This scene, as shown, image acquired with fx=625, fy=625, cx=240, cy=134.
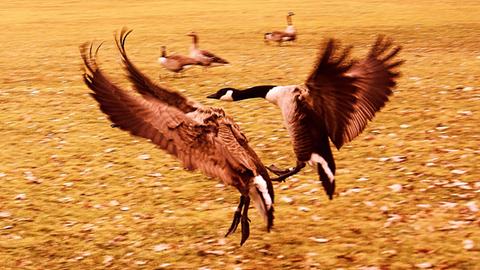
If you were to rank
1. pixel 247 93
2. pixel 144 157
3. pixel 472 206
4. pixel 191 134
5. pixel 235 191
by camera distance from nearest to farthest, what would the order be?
pixel 191 134 → pixel 247 93 → pixel 472 206 → pixel 235 191 → pixel 144 157

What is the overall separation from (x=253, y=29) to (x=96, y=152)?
19.9 meters

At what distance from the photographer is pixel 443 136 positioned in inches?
456

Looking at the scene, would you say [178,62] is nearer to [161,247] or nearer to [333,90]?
[161,247]

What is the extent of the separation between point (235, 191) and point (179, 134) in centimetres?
385

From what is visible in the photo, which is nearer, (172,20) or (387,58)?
(387,58)

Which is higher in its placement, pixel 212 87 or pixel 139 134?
pixel 139 134

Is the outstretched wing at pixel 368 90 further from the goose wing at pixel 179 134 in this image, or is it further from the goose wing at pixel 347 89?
the goose wing at pixel 179 134

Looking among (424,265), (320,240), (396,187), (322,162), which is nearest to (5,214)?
(320,240)

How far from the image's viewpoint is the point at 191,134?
5.98 m

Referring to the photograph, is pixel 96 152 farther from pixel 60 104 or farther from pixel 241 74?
pixel 241 74

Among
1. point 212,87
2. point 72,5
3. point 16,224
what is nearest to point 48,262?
point 16,224

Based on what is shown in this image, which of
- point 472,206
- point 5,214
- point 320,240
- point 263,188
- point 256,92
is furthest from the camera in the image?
point 5,214

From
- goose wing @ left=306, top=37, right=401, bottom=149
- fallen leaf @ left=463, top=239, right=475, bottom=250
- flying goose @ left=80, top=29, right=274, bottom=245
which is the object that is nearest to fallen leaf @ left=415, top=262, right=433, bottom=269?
fallen leaf @ left=463, top=239, right=475, bottom=250

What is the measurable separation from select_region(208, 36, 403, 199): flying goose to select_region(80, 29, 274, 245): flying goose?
668mm
